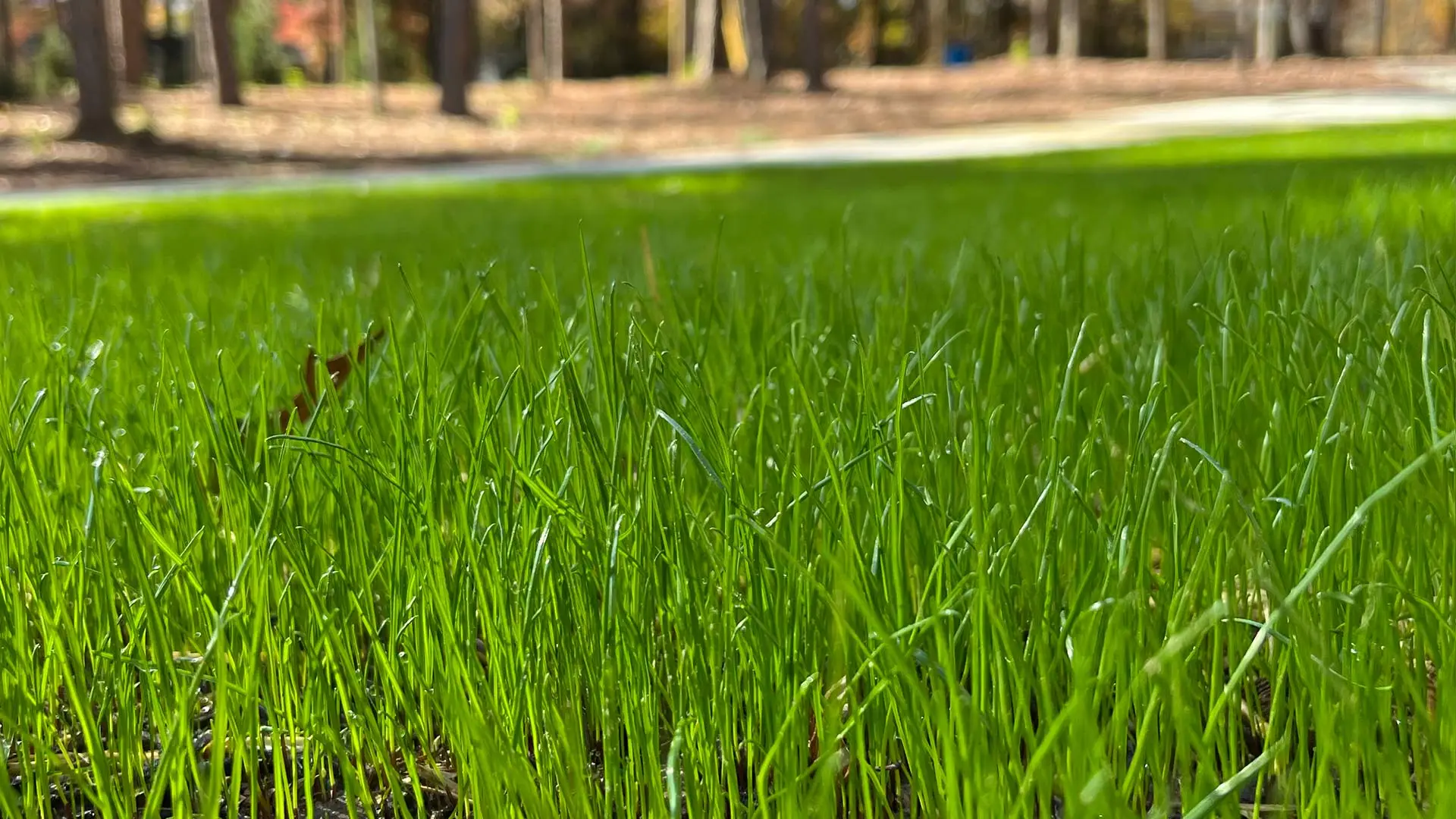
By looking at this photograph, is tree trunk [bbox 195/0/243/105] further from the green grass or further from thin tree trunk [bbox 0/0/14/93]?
the green grass

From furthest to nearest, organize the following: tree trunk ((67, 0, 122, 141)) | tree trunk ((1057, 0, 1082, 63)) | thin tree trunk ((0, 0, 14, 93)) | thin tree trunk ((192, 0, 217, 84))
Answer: tree trunk ((1057, 0, 1082, 63)), thin tree trunk ((0, 0, 14, 93)), thin tree trunk ((192, 0, 217, 84)), tree trunk ((67, 0, 122, 141))

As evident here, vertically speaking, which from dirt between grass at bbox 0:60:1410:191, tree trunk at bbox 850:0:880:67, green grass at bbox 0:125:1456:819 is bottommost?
green grass at bbox 0:125:1456:819

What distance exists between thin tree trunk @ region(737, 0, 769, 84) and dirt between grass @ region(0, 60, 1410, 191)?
0.32 metres

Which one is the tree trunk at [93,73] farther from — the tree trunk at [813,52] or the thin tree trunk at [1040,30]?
the thin tree trunk at [1040,30]

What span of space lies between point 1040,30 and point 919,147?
74.5 ft

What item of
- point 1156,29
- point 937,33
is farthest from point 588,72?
point 1156,29

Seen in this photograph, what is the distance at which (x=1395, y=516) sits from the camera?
4.05 feet

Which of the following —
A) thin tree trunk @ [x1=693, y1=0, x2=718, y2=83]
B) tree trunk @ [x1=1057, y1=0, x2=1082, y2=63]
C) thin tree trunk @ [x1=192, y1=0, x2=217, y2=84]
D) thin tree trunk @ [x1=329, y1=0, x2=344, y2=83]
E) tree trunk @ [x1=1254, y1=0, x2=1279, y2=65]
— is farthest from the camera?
tree trunk @ [x1=1057, y1=0, x2=1082, y2=63]

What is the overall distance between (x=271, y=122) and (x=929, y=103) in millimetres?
11724

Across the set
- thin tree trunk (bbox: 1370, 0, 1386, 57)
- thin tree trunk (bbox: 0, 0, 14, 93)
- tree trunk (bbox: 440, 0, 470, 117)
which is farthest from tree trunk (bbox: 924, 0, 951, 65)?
thin tree trunk (bbox: 0, 0, 14, 93)

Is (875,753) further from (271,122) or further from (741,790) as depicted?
(271,122)

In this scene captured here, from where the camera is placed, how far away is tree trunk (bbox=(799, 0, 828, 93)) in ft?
85.5

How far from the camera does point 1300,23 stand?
4172 centimetres

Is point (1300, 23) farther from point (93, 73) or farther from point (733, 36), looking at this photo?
point (93, 73)
